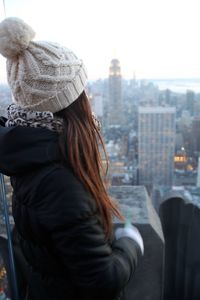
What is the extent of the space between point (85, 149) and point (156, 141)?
12206mm

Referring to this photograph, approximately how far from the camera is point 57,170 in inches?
19.6

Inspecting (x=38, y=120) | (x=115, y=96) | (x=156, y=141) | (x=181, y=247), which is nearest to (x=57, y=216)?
(x=38, y=120)

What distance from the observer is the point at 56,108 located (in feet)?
1.76

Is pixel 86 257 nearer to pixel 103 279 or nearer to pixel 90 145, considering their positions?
pixel 103 279

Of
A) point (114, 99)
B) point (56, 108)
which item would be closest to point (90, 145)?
point (56, 108)

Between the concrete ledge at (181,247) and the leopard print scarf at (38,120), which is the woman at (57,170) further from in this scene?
the concrete ledge at (181,247)

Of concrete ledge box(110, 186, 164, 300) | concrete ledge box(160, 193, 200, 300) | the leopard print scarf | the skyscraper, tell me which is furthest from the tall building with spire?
Result: the leopard print scarf

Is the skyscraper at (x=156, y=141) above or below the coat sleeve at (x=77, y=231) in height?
below

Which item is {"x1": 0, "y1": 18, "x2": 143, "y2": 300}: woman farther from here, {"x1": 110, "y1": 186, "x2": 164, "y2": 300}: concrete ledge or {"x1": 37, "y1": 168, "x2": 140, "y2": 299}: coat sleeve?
{"x1": 110, "y1": 186, "x2": 164, "y2": 300}: concrete ledge

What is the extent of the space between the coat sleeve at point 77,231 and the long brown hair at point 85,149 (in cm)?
2

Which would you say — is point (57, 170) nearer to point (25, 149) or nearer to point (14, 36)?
point (25, 149)

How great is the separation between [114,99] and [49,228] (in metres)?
17.0

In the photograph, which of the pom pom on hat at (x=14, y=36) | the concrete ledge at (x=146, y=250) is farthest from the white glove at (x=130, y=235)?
the pom pom on hat at (x=14, y=36)

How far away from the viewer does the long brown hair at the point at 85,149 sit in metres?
0.52
